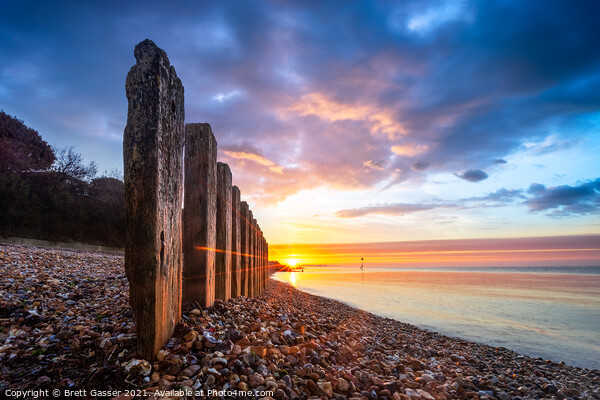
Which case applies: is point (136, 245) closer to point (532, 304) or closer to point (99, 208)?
point (532, 304)

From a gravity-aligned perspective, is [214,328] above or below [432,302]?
above

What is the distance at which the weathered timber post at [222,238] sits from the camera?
3.78 meters

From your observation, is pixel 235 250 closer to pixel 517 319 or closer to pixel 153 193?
pixel 153 193

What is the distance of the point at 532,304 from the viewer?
41.5 ft

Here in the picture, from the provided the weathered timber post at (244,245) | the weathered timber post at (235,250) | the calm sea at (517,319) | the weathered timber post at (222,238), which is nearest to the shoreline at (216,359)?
the weathered timber post at (222,238)

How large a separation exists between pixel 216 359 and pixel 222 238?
1913mm

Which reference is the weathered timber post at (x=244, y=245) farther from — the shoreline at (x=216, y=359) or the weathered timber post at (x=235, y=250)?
the shoreline at (x=216, y=359)

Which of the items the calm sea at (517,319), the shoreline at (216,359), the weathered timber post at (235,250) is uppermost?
the weathered timber post at (235,250)

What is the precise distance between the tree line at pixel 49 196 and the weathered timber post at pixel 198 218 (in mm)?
19559

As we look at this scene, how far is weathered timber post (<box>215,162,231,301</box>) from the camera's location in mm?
3777

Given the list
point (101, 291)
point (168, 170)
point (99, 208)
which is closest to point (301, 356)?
point (168, 170)

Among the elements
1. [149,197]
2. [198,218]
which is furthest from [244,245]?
[149,197]

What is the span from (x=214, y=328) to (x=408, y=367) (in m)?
2.42

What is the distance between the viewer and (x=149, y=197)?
211 centimetres
